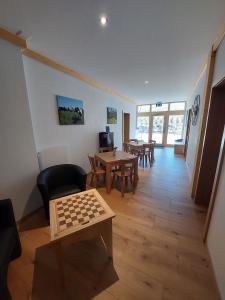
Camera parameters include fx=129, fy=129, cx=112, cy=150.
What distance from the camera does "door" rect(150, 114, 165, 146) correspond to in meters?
7.93

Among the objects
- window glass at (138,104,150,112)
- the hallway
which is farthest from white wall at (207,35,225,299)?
window glass at (138,104,150,112)

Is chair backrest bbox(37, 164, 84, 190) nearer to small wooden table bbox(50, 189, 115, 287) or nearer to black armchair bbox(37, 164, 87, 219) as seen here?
black armchair bbox(37, 164, 87, 219)

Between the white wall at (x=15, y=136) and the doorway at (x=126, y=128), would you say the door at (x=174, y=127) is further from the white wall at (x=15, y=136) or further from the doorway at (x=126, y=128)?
the white wall at (x=15, y=136)

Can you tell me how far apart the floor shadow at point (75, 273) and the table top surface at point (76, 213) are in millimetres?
567

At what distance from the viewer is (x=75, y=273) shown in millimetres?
1320

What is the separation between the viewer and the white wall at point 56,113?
7.49 ft

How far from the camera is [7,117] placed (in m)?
1.75

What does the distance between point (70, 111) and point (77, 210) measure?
2308 mm

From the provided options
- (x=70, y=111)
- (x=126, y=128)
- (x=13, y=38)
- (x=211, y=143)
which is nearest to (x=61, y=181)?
(x=70, y=111)

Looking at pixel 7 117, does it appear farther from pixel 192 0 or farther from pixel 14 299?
pixel 192 0

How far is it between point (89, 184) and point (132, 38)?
2.95 meters

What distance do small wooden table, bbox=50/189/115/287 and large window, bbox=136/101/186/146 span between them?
7.25 metres

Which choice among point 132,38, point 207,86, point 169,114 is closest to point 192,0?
point 132,38

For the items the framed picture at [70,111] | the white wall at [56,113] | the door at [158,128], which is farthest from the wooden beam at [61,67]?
the door at [158,128]
